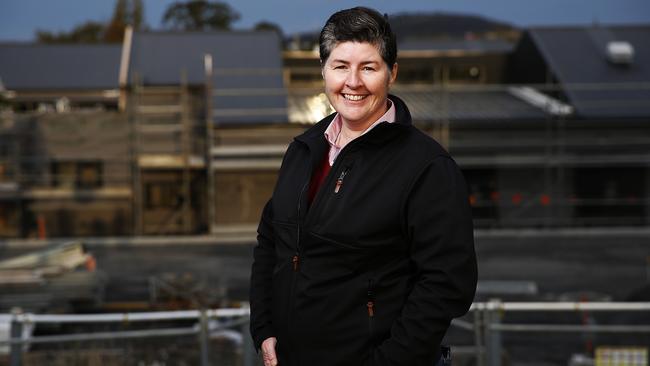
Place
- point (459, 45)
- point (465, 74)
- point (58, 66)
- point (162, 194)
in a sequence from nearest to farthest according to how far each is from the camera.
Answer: point (162, 194)
point (58, 66)
point (465, 74)
point (459, 45)

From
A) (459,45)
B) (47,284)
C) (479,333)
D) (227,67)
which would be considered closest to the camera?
(479,333)

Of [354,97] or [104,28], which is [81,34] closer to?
[104,28]

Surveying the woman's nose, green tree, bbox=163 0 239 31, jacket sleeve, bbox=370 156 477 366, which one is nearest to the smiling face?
the woman's nose

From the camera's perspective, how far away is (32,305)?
11.3m

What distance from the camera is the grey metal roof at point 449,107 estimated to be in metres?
20.5

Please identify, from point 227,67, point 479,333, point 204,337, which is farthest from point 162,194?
point 479,333

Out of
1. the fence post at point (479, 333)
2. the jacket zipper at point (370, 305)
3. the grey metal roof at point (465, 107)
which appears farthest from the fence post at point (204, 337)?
the grey metal roof at point (465, 107)

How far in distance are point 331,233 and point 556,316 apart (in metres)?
8.85

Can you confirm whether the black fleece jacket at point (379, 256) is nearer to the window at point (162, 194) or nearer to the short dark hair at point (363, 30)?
the short dark hair at point (363, 30)

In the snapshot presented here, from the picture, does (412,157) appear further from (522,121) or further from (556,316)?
(522,121)

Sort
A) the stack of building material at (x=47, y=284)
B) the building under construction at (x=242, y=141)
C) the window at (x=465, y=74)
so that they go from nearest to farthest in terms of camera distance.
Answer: the stack of building material at (x=47, y=284), the building under construction at (x=242, y=141), the window at (x=465, y=74)

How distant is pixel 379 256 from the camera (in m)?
1.92

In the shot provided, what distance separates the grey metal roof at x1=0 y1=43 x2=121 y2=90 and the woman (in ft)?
69.1

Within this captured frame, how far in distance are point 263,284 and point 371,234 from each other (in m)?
0.47
